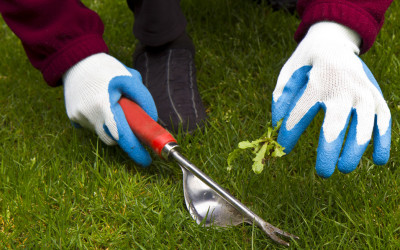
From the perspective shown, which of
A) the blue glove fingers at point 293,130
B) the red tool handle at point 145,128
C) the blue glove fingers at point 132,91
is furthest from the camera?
the blue glove fingers at point 132,91

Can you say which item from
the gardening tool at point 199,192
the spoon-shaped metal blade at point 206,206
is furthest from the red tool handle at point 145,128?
the spoon-shaped metal blade at point 206,206

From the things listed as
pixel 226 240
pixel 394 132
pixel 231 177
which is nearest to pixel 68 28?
pixel 231 177

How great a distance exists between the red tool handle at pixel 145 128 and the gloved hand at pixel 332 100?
1.54 feet

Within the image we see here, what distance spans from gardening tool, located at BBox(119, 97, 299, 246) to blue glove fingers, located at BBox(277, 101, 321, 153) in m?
0.27

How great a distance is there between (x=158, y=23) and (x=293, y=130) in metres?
1.20

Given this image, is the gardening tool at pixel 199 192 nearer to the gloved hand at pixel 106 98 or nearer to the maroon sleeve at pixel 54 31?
the gloved hand at pixel 106 98

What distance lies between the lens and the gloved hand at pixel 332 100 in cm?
153

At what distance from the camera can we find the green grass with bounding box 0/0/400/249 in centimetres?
170

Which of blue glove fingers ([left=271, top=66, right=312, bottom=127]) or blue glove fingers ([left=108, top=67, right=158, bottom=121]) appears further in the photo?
blue glove fingers ([left=108, top=67, right=158, bottom=121])

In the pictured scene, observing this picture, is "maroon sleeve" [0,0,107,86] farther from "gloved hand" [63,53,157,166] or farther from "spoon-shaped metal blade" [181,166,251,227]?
"spoon-shaped metal blade" [181,166,251,227]

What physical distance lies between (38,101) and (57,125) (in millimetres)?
276

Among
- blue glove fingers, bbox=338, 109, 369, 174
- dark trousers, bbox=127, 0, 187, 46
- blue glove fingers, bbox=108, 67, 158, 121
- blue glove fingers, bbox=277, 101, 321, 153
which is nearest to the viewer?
blue glove fingers, bbox=338, 109, 369, 174

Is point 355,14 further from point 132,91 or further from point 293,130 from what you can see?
point 132,91

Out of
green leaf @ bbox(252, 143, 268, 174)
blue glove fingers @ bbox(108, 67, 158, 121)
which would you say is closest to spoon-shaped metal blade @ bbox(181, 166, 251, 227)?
green leaf @ bbox(252, 143, 268, 174)
